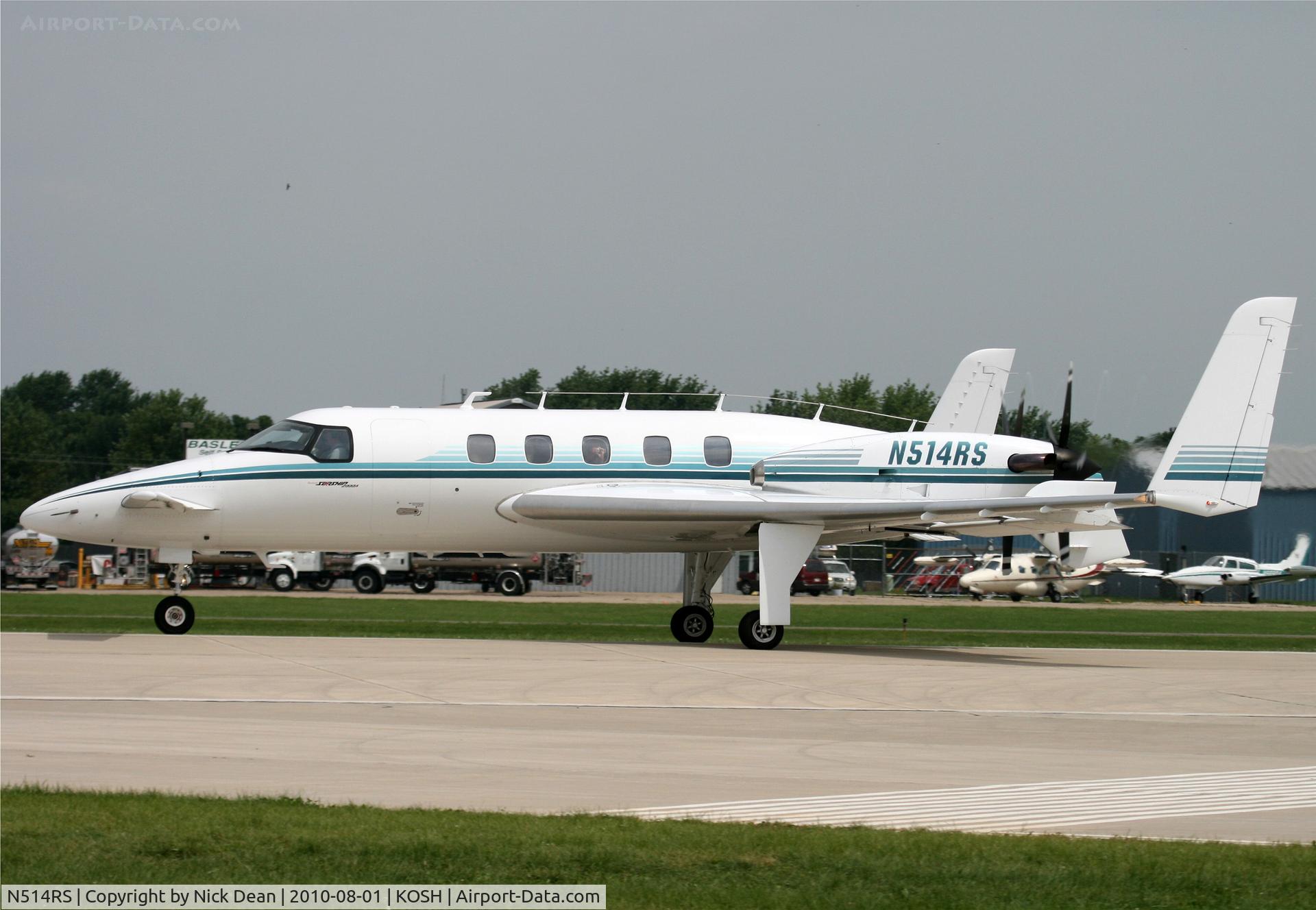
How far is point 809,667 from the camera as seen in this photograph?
18.4 metres

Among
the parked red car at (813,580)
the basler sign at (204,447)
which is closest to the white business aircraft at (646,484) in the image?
the basler sign at (204,447)

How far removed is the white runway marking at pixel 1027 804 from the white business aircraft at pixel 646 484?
10187mm

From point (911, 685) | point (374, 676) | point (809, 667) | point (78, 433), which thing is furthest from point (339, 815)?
point (78, 433)

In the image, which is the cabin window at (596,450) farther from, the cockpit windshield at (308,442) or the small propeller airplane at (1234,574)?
the small propeller airplane at (1234,574)

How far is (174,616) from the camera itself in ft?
70.9

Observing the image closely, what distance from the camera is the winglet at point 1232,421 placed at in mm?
20453

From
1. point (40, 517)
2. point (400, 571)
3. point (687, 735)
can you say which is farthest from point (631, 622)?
point (400, 571)

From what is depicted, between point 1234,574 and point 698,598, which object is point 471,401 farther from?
point 1234,574

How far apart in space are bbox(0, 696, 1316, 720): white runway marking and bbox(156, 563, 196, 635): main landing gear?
791 cm

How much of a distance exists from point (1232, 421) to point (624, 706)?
1167cm

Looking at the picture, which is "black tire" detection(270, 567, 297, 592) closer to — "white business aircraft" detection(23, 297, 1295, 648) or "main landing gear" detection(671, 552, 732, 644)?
"white business aircraft" detection(23, 297, 1295, 648)

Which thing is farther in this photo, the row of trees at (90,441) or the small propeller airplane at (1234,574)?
the row of trees at (90,441)

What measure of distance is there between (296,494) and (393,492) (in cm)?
154

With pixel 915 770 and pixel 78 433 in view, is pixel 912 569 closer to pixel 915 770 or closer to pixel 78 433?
pixel 915 770
